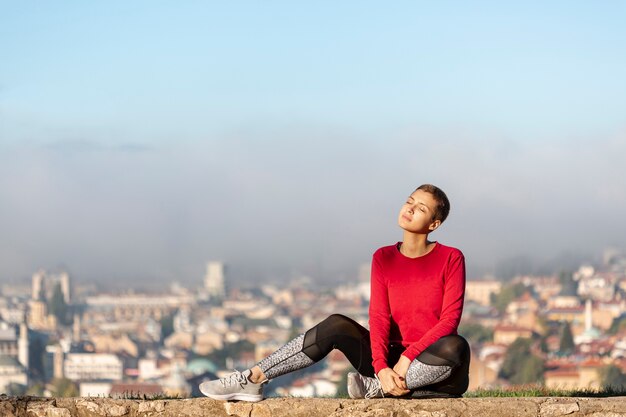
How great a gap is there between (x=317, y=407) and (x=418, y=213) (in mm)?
888

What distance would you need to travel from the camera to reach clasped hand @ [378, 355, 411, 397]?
462 cm

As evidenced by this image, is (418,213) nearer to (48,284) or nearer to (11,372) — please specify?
(11,372)

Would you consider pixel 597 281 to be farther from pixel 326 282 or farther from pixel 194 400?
pixel 194 400

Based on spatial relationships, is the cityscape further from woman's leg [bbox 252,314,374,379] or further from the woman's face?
the woman's face

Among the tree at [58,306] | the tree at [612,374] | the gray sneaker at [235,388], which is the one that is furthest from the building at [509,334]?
the gray sneaker at [235,388]

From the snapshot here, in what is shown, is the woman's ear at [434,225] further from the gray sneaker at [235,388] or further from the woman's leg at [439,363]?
the gray sneaker at [235,388]

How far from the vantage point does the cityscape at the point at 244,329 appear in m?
83.2

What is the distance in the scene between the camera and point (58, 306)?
13362 centimetres

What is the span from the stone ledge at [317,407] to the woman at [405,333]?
5 cm

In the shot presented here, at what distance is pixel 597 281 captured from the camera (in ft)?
424

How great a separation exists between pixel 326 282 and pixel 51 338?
4925 centimetres

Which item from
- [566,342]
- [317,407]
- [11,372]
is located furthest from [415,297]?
[11,372]

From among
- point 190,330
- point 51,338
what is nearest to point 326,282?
point 190,330

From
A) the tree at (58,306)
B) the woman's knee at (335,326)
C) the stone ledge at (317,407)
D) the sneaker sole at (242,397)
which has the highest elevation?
the woman's knee at (335,326)
